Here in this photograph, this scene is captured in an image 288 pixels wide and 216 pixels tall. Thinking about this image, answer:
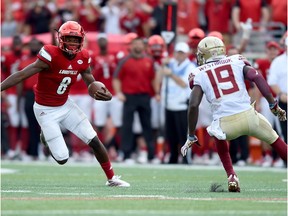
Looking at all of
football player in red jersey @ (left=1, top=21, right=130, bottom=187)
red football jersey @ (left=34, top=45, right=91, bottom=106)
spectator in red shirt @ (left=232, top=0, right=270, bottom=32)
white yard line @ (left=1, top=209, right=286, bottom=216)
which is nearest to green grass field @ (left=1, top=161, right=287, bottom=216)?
white yard line @ (left=1, top=209, right=286, bottom=216)

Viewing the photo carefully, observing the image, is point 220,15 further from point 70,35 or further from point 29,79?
point 70,35

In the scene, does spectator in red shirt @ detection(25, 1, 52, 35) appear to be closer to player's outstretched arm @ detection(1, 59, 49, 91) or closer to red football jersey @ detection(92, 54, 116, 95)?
red football jersey @ detection(92, 54, 116, 95)

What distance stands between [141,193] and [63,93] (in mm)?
1788

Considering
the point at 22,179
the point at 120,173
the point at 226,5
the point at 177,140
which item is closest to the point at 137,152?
the point at 177,140

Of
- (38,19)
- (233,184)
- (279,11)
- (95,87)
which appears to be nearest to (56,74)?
(95,87)

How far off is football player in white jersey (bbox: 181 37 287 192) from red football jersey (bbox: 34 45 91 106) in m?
1.44

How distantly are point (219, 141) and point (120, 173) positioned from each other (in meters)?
4.39

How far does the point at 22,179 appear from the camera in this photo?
13.4 m

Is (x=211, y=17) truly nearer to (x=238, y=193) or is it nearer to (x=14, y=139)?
(x=14, y=139)

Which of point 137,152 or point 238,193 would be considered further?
point 137,152

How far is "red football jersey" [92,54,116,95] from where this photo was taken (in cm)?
1950

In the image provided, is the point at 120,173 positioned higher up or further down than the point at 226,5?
further down

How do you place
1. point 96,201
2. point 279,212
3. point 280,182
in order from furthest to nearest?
1. point 280,182
2. point 96,201
3. point 279,212

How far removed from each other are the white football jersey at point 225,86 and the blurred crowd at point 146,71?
17.3ft
